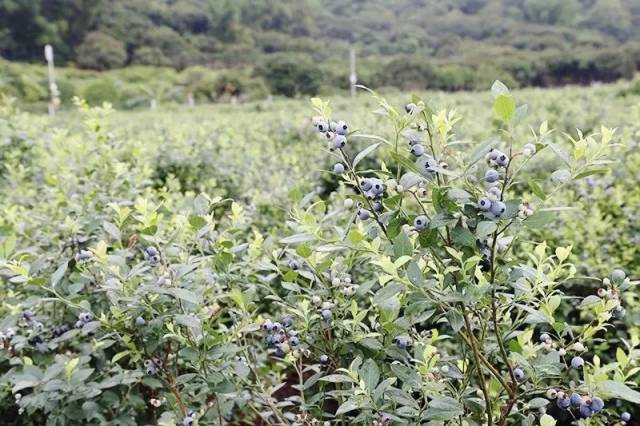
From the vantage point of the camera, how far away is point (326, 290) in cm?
137

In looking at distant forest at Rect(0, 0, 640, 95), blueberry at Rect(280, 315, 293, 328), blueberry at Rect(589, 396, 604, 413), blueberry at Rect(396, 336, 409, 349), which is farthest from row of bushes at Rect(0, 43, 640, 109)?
blueberry at Rect(589, 396, 604, 413)

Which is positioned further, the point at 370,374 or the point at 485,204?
the point at 370,374

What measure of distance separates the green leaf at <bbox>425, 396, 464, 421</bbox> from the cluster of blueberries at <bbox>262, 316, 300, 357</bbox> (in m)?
0.33

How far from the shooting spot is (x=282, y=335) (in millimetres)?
1300

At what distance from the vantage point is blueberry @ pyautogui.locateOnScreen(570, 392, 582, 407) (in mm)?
1062

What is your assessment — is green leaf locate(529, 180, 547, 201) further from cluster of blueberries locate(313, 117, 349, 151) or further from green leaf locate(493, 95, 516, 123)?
cluster of blueberries locate(313, 117, 349, 151)

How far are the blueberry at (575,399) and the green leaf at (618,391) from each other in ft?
0.13

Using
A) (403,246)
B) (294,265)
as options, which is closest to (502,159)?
(403,246)

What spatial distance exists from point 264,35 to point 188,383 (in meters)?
45.6

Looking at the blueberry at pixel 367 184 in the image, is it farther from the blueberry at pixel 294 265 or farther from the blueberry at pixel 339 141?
the blueberry at pixel 294 265

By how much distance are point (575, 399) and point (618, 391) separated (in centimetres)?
8

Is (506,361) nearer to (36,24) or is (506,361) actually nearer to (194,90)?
(194,90)

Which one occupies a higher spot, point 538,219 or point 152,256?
point 538,219

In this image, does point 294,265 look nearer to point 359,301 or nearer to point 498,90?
point 498,90
